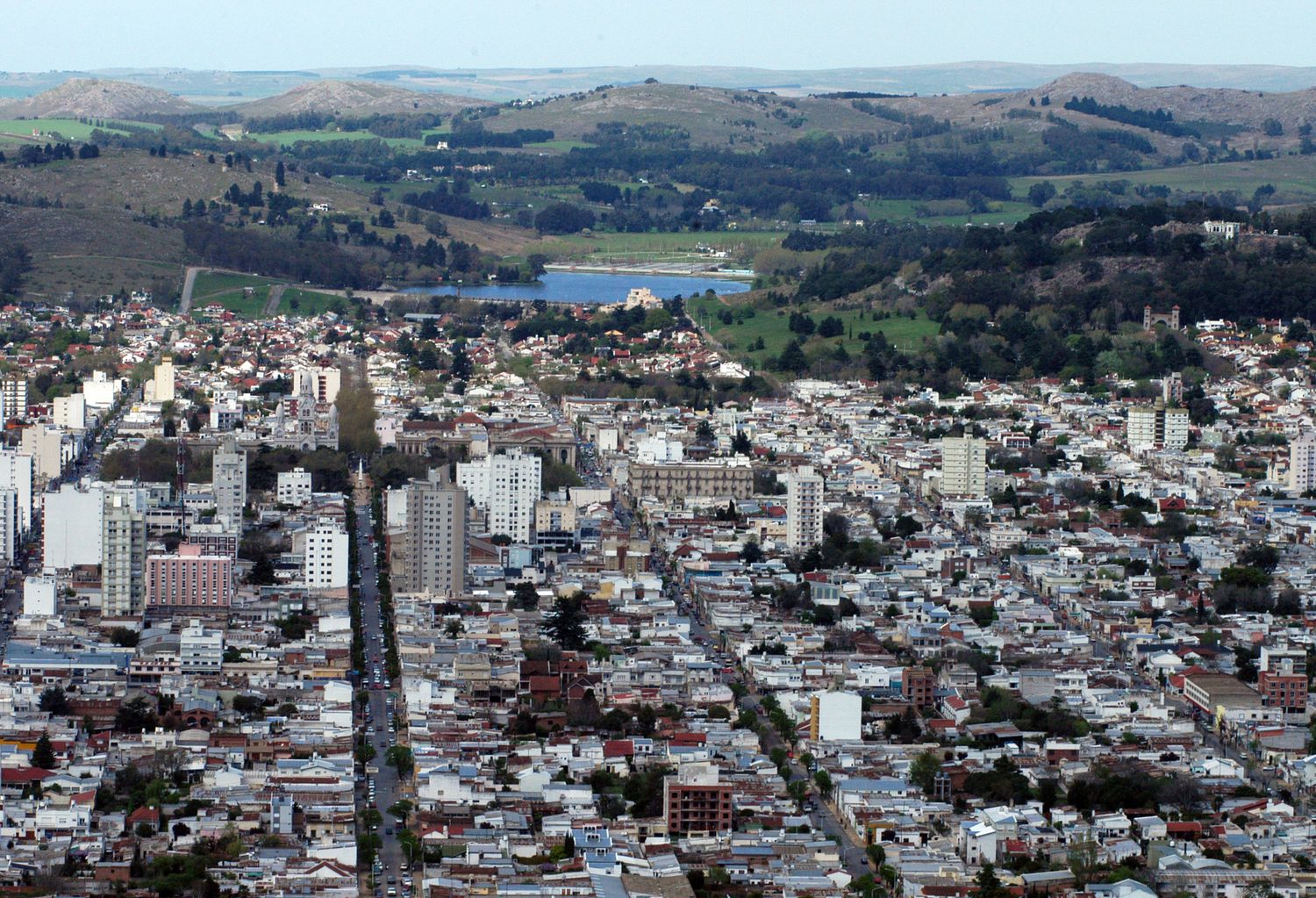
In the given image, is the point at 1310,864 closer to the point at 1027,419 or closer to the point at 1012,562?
the point at 1012,562

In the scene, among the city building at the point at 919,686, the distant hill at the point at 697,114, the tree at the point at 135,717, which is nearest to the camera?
the tree at the point at 135,717

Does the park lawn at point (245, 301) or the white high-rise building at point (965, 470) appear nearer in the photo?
the white high-rise building at point (965, 470)

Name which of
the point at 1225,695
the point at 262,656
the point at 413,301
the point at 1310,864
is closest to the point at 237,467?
the point at 262,656

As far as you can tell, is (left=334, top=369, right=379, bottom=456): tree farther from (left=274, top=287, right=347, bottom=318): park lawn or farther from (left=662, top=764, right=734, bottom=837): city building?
(left=662, top=764, right=734, bottom=837): city building

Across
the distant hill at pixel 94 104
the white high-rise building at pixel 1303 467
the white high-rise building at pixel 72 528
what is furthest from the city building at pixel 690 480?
the distant hill at pixel 94 104

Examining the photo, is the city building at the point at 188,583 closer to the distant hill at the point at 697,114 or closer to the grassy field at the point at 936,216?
the grassy field at the point at 936,216

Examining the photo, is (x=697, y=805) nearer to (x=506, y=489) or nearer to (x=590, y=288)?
(x=506, y=489)

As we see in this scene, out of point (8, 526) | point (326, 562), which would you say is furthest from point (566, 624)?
point (8, 526)
